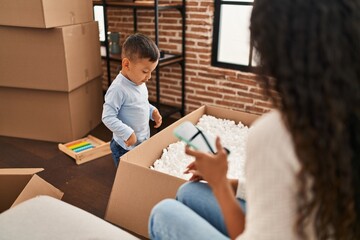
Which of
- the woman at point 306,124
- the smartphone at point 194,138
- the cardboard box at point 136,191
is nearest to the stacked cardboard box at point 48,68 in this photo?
the cardboard box at point 136,191

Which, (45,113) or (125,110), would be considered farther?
(45,113)

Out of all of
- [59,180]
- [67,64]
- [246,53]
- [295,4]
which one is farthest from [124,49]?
[246,53]

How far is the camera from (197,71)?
3.01m

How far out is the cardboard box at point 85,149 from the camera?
235 cm

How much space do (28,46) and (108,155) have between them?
992mm

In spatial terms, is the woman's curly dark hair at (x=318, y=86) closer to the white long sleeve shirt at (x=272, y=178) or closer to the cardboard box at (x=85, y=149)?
the white long sleeve shirt at (x=272, y=178)

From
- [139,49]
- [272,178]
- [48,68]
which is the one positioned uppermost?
[139,49]

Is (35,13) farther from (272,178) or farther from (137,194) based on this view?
(272,178)

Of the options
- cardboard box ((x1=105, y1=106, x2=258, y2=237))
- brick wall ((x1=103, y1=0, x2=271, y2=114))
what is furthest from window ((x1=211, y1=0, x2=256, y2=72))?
cardboard box ((x1=105, y1=106, x2=258, y2=237))

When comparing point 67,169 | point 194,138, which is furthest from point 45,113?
point 194,138

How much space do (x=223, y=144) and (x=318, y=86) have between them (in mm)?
1573

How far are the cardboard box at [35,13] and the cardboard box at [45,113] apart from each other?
523 mm

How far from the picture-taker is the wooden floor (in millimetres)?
1940

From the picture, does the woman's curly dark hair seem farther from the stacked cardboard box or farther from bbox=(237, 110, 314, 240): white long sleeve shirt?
the stacked cardboard box
